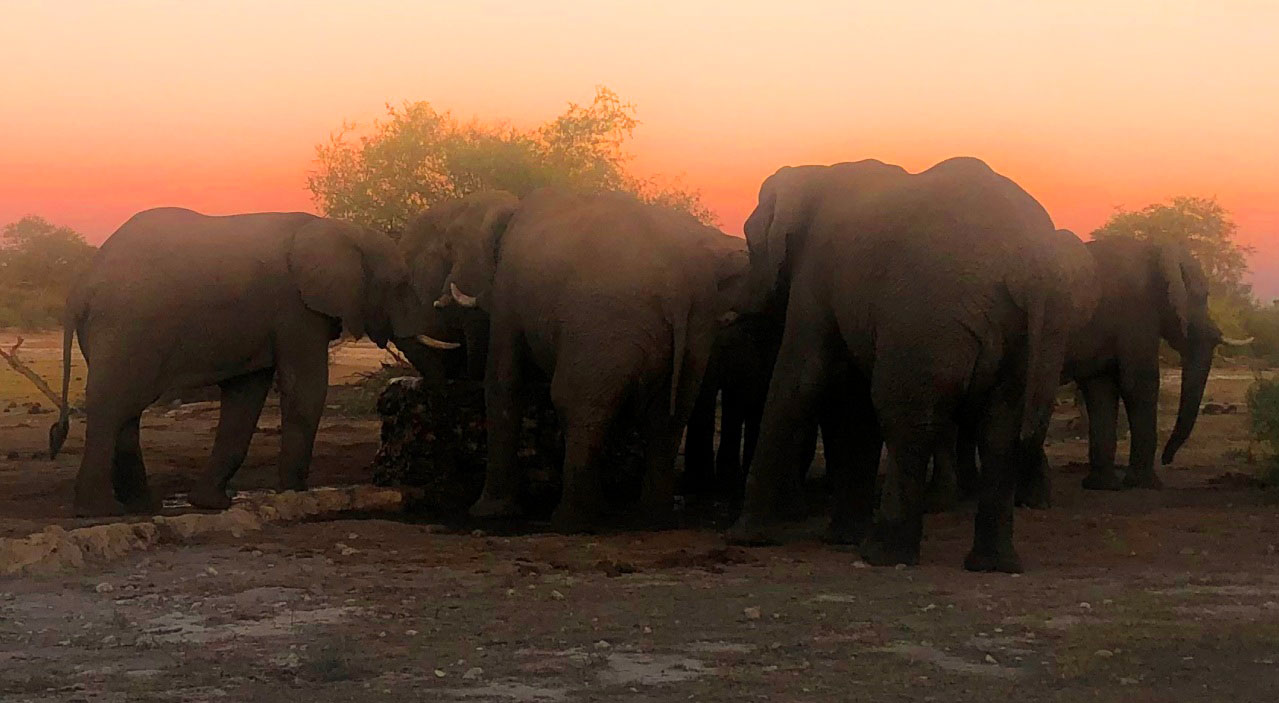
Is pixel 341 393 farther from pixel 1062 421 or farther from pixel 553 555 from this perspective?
pixel 553 555

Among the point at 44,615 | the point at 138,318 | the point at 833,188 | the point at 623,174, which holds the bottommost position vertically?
the point at 44,615

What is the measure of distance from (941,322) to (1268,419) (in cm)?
740

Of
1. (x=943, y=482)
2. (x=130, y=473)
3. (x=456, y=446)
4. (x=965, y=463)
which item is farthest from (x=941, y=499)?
(x=130, y=473)

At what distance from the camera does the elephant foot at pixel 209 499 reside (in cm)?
1210

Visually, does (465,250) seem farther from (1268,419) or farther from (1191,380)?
(1268,419)

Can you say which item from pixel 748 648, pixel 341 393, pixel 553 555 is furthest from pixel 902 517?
pixel 341 393

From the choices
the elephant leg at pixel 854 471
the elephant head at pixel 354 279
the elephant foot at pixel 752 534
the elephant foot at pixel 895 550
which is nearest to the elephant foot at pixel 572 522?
the elephant foot at pixel 752 534

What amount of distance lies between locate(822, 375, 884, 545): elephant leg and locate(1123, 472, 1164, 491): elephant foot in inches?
172

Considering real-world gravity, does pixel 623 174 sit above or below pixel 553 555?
above

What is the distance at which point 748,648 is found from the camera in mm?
6531

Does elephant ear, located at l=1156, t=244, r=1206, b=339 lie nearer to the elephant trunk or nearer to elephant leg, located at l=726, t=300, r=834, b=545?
the elephant trunk

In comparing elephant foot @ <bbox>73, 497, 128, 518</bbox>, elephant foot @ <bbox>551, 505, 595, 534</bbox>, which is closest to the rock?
elephant foot @ <bbox>551, 505, 595, 534</bbox>

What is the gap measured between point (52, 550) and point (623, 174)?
86.1ft

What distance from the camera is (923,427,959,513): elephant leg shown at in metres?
11.9
